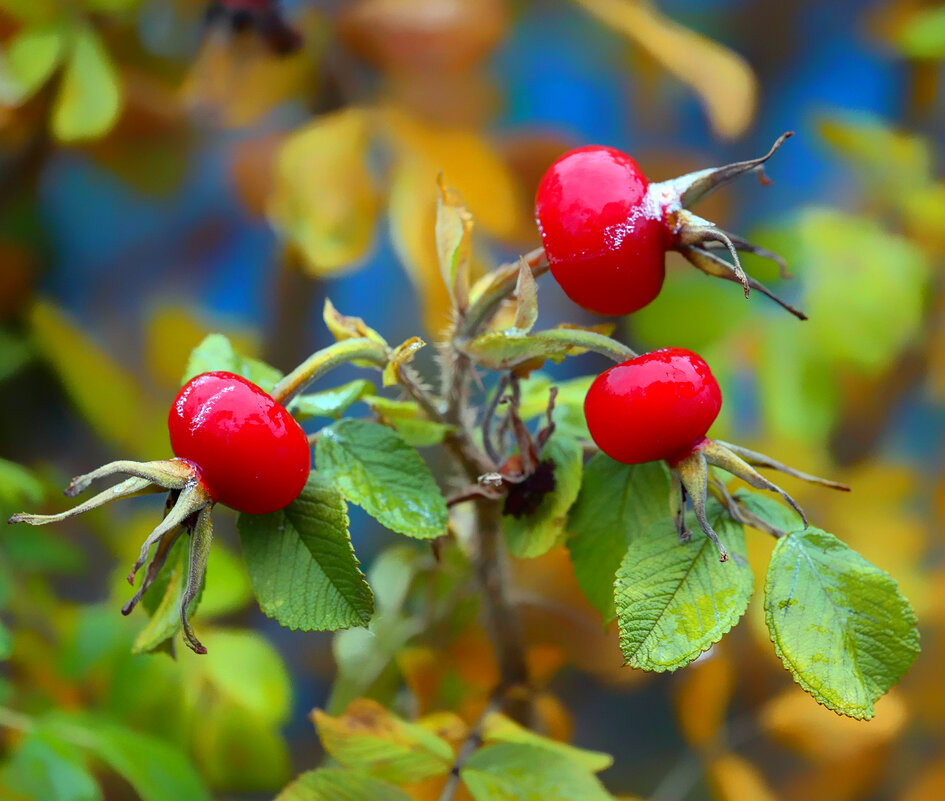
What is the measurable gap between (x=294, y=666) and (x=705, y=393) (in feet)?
2.43

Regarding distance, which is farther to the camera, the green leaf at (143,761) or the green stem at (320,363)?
the green leaf at (143,761)

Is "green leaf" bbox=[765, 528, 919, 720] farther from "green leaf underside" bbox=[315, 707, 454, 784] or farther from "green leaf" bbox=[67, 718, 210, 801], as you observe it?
"green leaf" bbox=[67, 718, 210, 801]

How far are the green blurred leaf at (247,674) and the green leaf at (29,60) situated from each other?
1.49 ft

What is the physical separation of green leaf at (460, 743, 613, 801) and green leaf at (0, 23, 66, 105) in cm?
58

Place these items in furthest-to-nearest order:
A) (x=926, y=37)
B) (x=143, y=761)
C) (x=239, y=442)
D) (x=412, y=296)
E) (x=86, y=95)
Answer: (x=412, y=296), (x=926, y=37), (x=86, y=95), (x=143, y=761), (x=239, y=442)

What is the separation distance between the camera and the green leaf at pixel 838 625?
0.29m

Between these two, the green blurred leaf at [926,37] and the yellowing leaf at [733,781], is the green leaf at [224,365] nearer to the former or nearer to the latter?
the yellowing leaf at [733,781]

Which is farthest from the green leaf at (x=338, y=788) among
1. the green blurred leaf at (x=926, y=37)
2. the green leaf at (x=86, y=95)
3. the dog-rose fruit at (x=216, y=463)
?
the green blurred leaf at (x=926, y=37)

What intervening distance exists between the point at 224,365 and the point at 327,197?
0.33 metres

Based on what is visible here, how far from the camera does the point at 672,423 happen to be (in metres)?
0.30

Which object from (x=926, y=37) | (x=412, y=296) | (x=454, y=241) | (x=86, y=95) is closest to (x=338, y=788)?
(x=454, y=241)

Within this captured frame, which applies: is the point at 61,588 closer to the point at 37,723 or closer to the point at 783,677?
the point at 37,723

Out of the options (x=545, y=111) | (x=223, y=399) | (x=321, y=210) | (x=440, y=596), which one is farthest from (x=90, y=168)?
(x=223, y=399)

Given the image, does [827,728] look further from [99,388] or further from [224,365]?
[99,388]
